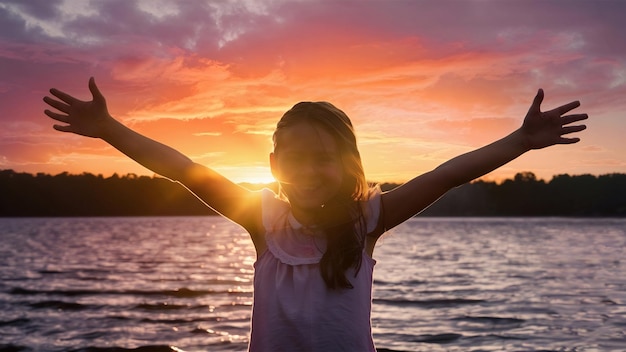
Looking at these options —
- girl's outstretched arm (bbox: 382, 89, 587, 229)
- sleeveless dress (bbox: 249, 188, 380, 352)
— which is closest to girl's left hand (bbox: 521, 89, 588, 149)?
girl's outstretched arm (bbox: 382, 89, 587, 229)

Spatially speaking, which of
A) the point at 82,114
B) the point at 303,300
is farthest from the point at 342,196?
the point at 82,114

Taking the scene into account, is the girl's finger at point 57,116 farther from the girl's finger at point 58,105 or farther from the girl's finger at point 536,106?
the girl's finger at point 536,106

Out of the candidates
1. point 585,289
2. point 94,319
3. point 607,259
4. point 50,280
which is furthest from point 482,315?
point 607,259

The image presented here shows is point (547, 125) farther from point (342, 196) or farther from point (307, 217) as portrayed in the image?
point (307, 217)

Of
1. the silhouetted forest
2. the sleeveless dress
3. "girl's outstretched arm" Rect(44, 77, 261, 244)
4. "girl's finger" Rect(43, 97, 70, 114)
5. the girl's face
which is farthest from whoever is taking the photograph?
the silhouetted forest

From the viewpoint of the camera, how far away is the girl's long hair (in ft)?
8.62

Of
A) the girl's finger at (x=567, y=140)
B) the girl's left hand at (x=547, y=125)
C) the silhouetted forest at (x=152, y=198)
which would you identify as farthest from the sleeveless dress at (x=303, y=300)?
the silhouetted forest at (x=152, y=198)

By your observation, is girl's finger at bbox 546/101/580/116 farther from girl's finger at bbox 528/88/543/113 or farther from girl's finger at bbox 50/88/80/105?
girl's finger at bbox 50/88/80/105

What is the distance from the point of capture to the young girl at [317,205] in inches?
102

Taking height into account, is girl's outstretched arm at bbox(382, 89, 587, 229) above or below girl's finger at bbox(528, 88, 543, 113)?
→ below

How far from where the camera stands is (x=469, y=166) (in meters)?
2.78

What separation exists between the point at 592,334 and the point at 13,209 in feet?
565

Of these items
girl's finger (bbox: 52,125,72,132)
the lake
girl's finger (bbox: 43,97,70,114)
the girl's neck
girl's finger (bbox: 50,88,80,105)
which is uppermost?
girl's finger (bbox: 50,88,80,105)

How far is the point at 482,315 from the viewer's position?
16.7 metres
